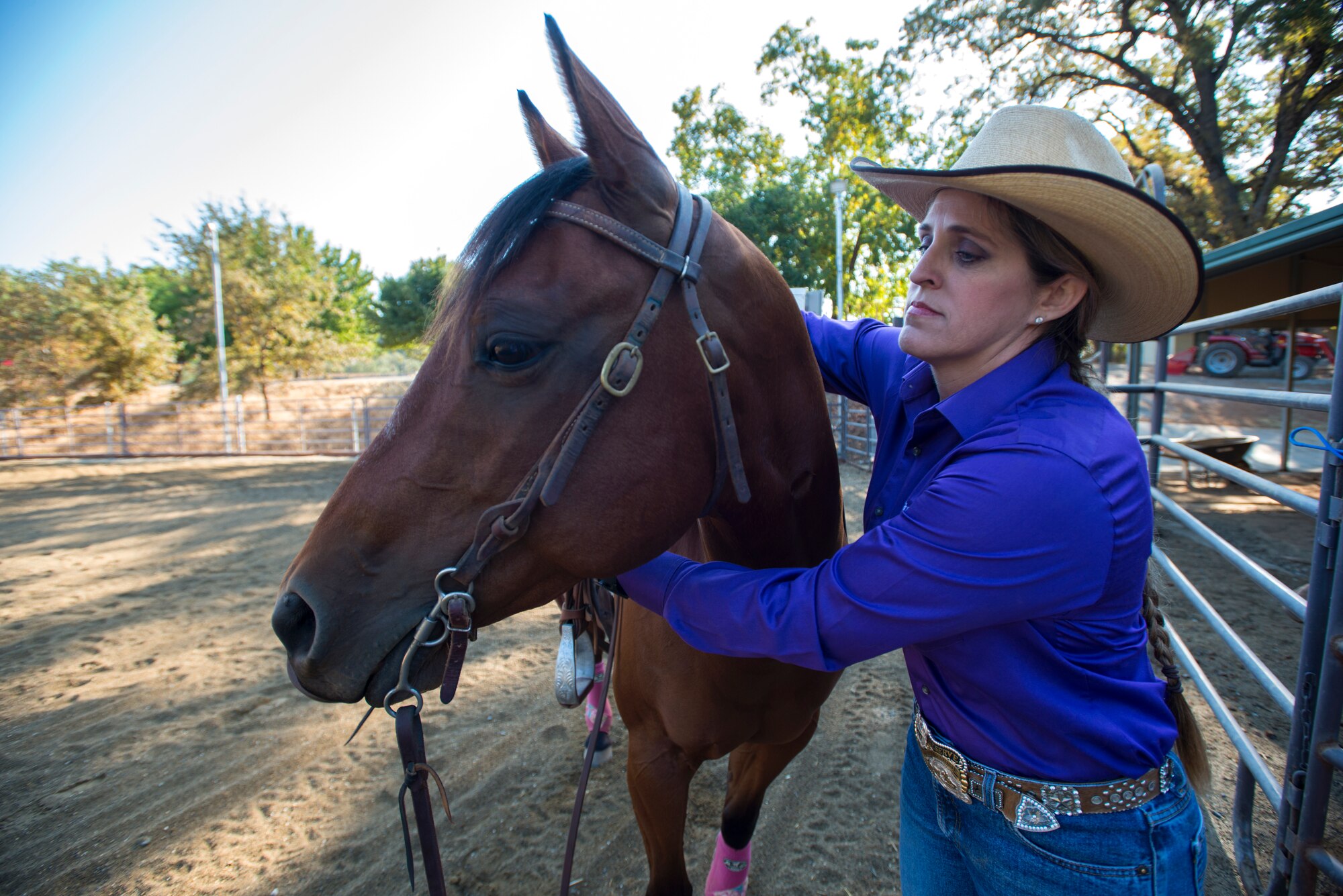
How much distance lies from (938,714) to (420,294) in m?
26.4

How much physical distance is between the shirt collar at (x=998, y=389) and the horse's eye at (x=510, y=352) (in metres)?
0.86

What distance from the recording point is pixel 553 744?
3533 millimetres

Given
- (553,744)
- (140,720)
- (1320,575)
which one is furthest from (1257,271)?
(140,720)

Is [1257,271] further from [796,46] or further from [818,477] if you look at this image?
[796,46]

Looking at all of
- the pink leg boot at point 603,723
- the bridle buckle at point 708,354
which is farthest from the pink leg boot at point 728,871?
the bridle buckle at point 708,354

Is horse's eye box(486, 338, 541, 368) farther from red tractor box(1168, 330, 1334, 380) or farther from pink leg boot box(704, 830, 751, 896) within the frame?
red tractor box(1168, 330, 1334, 380)

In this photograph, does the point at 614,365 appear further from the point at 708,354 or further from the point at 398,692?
the point at 398,692

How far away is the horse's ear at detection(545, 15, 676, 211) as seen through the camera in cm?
122

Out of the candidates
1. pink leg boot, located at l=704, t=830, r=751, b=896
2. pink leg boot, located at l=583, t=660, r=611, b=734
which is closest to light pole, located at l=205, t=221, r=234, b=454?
pink leg boot, located at l=583, t=660, r=611, b=734

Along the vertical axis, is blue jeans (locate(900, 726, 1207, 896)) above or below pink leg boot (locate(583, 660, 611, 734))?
above

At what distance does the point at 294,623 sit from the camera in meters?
1.23

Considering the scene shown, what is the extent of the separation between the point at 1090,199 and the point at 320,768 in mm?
4023

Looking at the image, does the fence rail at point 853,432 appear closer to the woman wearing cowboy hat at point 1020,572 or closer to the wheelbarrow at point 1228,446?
the wheelbarrow at point 1228,446

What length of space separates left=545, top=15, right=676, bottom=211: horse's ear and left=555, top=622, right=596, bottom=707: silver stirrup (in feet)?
4.95
